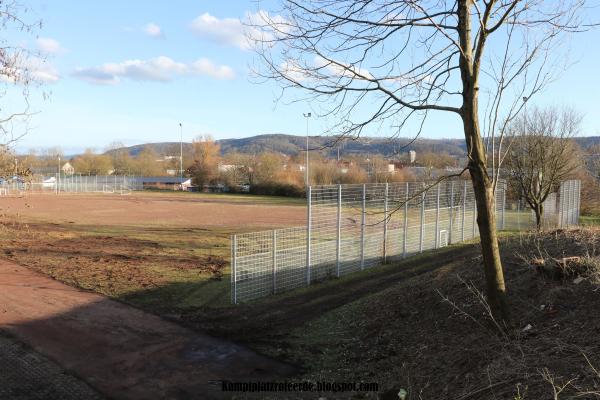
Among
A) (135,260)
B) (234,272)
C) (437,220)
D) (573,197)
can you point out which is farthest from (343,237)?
(573,197)

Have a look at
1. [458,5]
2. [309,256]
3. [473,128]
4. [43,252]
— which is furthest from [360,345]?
[43,252]

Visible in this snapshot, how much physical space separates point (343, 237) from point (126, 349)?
8.19 meters

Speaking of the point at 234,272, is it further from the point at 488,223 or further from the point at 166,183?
the point at 166,183

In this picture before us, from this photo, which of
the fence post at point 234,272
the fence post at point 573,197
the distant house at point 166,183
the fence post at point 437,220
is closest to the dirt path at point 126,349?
the fence post at point 234,272

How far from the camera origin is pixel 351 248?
1429cm

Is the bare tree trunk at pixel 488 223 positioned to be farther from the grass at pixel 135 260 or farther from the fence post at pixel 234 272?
the grass at pixel 135 260

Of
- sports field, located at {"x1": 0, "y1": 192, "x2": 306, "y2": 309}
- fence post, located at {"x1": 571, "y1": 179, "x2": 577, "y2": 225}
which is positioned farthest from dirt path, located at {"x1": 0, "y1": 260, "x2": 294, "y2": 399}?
fence post, located at {"x1": 571, "y1": 179, "x2": 577, "y2": 225}

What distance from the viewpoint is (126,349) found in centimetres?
749

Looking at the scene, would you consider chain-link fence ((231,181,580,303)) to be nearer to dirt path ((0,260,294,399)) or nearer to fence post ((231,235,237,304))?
fence post ((231,235,237,304))

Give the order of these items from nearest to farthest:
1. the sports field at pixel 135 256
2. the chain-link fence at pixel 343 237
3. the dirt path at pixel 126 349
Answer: the dirt path at pixel 126 349 < the chain-link fence at pixel 343 237 < the sports field at pixel 135 256

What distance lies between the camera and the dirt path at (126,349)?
624cm

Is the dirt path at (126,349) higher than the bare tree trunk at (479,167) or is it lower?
lower

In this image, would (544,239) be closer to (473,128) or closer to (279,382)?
(473,128)

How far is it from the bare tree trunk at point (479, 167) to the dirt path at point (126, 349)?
2.89 metres
